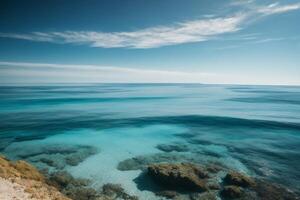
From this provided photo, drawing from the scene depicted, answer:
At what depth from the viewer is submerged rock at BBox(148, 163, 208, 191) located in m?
19.8

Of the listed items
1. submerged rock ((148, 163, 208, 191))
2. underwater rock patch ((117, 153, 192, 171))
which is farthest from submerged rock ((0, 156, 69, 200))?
underwater rock patch ((117, 153, 192, 171))

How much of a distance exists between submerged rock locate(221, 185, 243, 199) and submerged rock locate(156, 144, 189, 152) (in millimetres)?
13491

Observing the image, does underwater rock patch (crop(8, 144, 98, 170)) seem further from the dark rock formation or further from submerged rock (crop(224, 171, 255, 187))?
submerged rock (crop(224, 171, 255, 187))

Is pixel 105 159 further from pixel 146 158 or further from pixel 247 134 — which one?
pixel 247 134

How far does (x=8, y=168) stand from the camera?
1802 cm

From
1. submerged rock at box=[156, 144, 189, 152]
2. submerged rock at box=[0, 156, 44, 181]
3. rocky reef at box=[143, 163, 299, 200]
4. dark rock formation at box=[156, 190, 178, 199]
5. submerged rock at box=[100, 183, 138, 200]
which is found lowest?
submerged rock at box=[156, 144, 189, 152]

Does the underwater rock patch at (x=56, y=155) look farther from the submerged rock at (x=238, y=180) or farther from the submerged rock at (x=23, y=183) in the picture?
the submerged rock at (x=238, y=180)

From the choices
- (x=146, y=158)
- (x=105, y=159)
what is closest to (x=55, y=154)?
(x=105, y=159)

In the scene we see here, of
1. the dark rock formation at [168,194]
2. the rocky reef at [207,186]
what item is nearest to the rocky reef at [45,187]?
the dark rock formation at [168,194]

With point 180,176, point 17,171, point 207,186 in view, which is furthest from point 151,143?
point 17,171

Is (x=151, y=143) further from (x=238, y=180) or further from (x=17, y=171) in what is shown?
(x=17, y=171)

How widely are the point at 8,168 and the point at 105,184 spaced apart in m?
8.12

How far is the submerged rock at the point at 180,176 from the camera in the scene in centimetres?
1981

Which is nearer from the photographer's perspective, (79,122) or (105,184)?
(105,184)
